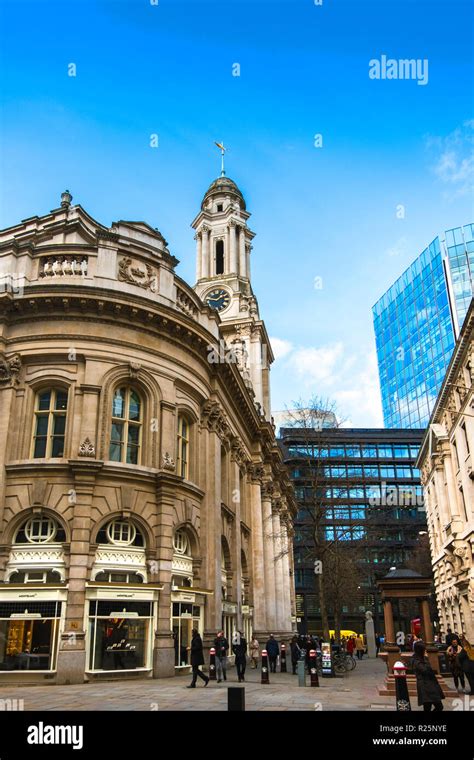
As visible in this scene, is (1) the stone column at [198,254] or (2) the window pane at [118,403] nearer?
(2) the window pane at [118,403]

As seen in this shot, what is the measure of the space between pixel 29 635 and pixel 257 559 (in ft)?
70.2

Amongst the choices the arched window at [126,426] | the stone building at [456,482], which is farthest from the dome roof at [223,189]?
the arched window at [126,426]

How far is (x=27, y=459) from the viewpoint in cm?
2291

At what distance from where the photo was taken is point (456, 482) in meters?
43.2

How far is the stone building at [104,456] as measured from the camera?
21.1 meters

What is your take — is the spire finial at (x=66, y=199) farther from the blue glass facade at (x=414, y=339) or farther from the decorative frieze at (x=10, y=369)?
the blue glass facade at (x=414, y=339)

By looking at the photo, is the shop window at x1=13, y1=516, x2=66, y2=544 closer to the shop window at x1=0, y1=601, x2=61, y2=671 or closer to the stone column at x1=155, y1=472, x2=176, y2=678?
the shop window at x1=0, y1=601, x2=61, y2=671

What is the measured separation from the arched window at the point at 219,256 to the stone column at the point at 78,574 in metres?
39.7

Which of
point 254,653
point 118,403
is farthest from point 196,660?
Result: point 254,653

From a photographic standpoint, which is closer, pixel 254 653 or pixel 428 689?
pixel 428 689

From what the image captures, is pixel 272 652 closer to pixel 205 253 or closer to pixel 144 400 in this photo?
pixel 144 400

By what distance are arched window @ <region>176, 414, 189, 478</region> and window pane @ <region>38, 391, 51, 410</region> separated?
6.21 metres

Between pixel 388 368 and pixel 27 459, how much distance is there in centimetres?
10782

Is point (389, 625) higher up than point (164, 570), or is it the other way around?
point (164, 570)
